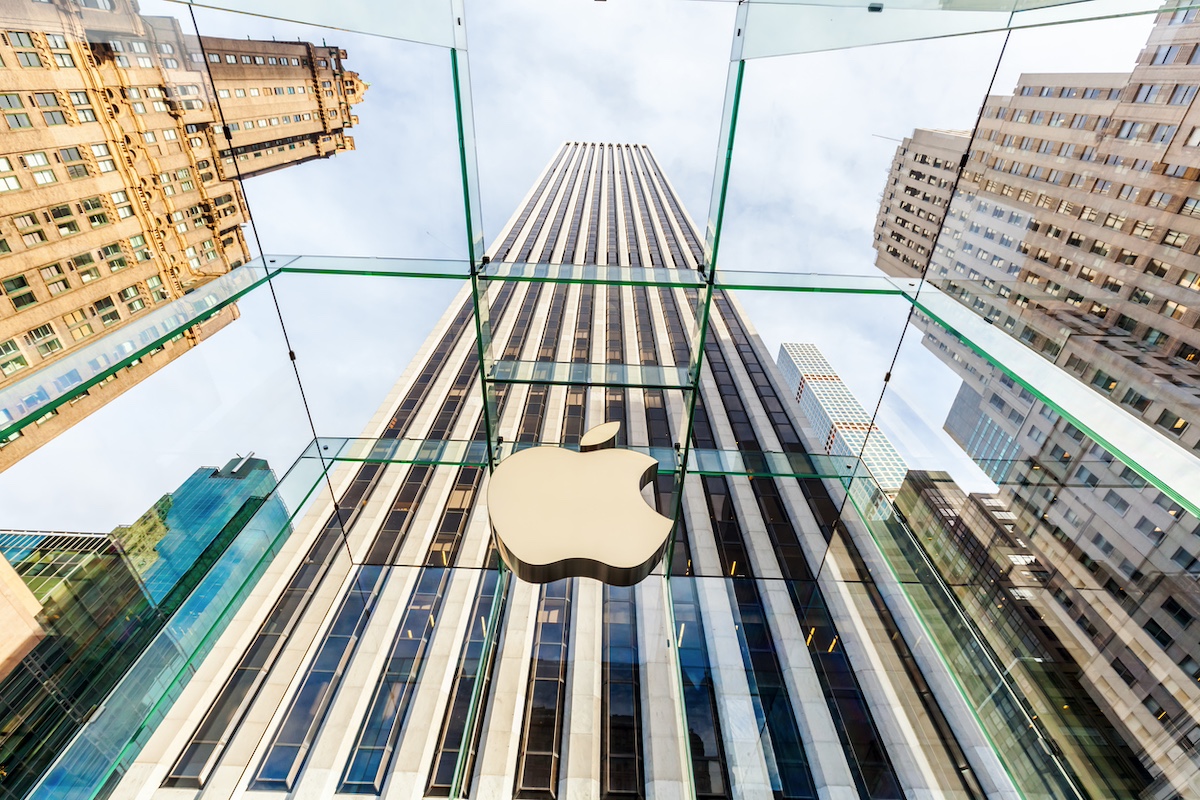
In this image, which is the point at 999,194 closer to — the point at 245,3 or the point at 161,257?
the point at 245,3

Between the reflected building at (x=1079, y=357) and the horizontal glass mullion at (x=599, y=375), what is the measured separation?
228 cm

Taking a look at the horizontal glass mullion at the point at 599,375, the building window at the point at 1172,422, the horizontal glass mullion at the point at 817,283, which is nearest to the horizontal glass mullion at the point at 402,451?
the horizontal glass mullion at the point at 599,375

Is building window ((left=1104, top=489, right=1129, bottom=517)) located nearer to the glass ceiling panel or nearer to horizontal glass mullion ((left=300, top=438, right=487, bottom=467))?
horizontal glass mullion ((left=300, top=438, right=487, bottom=467))

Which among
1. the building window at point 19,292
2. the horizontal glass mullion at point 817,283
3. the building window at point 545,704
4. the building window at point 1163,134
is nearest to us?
the building window at point 19,292

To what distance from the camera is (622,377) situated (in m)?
4.50

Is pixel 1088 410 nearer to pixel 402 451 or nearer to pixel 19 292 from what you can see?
pixel 402 451

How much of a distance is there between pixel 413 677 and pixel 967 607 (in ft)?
37.0

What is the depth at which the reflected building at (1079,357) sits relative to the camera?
10.6 ft

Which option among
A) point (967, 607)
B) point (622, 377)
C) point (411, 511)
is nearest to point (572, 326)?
point (411, 511)

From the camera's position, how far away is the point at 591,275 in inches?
150

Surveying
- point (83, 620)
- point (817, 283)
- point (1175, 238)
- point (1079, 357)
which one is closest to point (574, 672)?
point (83, 620)

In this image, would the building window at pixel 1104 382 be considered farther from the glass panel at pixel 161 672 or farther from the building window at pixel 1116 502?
the glass panel at pixel 161 672

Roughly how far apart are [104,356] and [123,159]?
1668mm

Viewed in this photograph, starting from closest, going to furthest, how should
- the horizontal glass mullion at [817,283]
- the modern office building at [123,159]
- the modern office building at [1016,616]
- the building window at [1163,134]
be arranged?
the modern office building at [123,159]
the modern office building at [1016,616]
the horizontal glass mullion at [817,283]
the building window at [1163,134]
